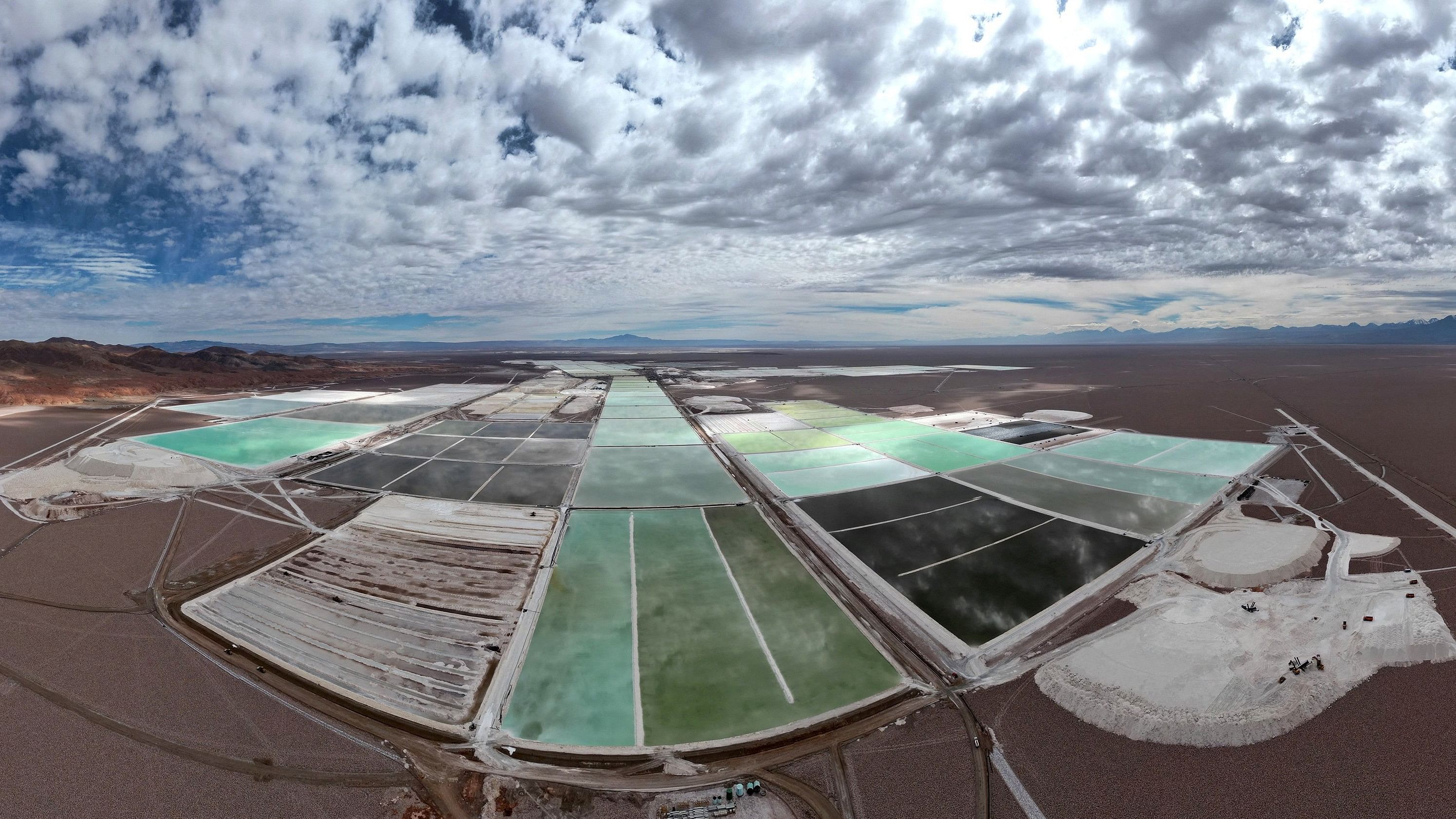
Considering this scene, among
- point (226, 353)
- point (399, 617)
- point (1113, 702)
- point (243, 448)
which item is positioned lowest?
point (1113, 702)

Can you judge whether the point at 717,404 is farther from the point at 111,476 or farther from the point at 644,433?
the point at 111,476

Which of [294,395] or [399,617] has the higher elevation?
[294,395]

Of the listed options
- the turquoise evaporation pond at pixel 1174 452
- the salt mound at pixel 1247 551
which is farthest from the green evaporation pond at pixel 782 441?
the salt mound at pixel 1247 551

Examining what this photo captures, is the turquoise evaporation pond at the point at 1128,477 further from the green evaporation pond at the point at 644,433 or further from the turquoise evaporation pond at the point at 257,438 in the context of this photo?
Answer: the turquoise evaporation pond at the point at 257,438

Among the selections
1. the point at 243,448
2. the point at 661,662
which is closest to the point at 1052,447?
the point at 661,662

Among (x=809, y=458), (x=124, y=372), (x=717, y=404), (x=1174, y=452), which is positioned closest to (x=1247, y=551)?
(x=1174, y=452)

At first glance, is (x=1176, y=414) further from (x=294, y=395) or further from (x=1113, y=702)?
(x=294, y=395)
